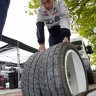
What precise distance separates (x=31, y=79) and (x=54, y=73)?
402mm

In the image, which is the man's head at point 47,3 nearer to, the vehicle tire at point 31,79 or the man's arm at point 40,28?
the man's arm at point 40,28

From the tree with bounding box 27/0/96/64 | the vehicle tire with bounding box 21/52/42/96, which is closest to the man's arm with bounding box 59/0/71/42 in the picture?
the vehicle tire with bounding box 21/52/42/96

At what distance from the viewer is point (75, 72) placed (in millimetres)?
3465

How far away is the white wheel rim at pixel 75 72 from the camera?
131 inches

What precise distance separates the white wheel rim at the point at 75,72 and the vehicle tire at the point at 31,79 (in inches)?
15.9

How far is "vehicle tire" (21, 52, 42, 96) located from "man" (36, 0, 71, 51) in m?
0.60

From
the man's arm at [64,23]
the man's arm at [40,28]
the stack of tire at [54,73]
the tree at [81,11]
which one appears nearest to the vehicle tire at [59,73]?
the stack of tire at [54,73]

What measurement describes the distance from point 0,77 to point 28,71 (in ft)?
41.2

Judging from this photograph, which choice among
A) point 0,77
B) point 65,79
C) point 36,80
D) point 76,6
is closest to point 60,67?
point 65,79

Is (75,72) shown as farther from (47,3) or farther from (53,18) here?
(47,3)

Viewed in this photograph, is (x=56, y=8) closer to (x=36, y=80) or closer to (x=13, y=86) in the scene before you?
(x=36, y=80)

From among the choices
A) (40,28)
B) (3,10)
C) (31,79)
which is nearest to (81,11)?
(40,28)

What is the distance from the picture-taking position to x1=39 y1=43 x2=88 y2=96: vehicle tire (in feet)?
8.89

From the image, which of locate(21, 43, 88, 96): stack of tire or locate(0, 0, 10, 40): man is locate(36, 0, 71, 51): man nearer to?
locate(21, 43, 88, 96): stack of tire
